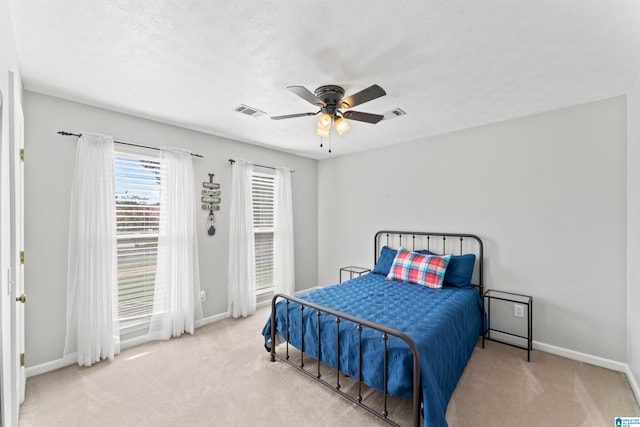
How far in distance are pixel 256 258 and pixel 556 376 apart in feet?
12.1

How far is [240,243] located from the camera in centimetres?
395

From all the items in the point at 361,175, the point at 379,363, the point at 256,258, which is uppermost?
the point at 361,175

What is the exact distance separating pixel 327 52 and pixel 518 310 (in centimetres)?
327

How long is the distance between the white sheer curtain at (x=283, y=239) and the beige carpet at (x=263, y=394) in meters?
1.66

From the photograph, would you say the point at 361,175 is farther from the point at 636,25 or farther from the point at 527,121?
the point at 636,25

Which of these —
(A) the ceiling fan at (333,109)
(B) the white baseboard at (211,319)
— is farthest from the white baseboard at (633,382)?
(B) the white baseboard at (211,319)

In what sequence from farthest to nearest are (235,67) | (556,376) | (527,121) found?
(527,121), (556,376), (235,67)

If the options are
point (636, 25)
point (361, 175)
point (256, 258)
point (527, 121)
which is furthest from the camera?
point (361, 175)

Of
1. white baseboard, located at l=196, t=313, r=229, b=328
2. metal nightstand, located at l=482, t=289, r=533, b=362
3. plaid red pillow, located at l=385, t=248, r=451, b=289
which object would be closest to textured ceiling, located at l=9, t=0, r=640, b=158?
plaid red pillow, located at l=385, t=248, r=451, b=289

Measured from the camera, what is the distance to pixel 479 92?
8.26 ft

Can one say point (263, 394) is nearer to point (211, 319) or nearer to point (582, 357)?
point (211, 319)

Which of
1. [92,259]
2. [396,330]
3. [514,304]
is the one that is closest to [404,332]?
[396,330]

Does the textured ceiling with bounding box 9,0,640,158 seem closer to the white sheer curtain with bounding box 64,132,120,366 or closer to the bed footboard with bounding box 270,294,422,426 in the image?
the white sheer curtain with bounding box 64,132,120,366

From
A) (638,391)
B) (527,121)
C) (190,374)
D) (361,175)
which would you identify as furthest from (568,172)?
(190,374)
